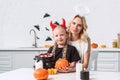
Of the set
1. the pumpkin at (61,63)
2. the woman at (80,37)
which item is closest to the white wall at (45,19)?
the woman at (80,37)

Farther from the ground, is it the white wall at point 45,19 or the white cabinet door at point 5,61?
A: the white wall at point 45,19

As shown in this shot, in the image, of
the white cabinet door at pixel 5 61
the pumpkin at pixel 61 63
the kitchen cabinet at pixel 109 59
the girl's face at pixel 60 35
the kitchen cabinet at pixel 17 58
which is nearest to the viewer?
the pumpkin at pixel 61 63

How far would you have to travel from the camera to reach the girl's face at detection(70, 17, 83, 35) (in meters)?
2.30

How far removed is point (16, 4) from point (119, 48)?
1941mm

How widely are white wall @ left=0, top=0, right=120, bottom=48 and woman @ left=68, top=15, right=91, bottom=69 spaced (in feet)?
6.57

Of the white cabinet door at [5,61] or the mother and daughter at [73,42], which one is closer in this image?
the mother and daughter at [73,42]

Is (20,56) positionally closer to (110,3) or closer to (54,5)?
(54,5)

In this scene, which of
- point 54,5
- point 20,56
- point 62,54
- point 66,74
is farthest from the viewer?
point 54,5

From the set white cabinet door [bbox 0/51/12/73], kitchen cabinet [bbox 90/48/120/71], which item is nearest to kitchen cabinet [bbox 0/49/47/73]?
white cabinet door [bbox 0/51/12/73]

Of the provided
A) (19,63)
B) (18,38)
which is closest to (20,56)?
(19,63)

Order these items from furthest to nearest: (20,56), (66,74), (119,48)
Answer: (20,56) < (119,48) < (66,74)

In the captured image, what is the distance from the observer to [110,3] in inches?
171

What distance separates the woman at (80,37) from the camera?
230 centimetres

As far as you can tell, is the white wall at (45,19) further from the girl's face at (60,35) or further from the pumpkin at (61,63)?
the pumpkin at (61,63)
